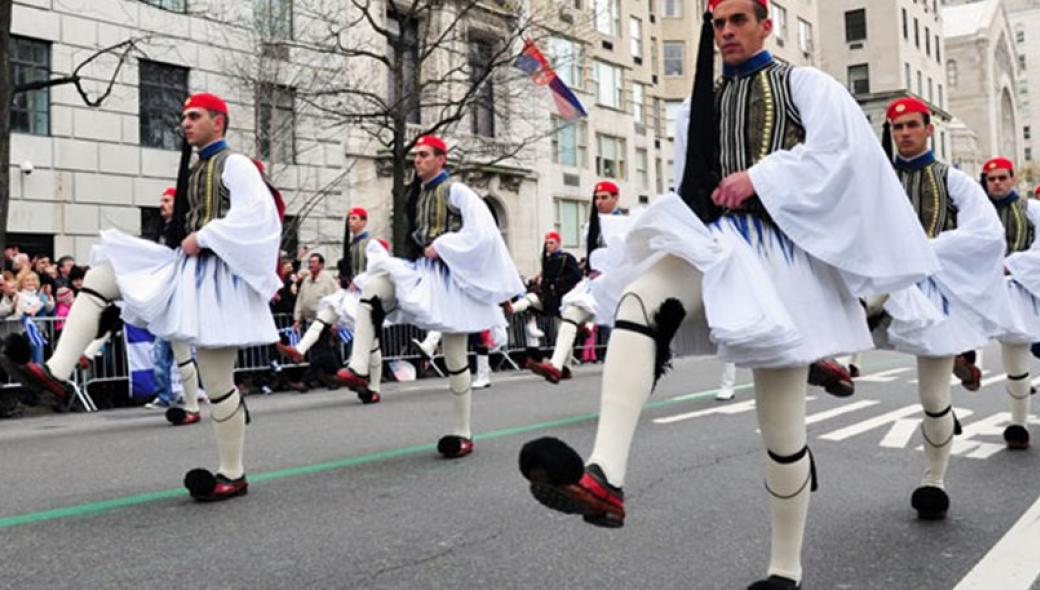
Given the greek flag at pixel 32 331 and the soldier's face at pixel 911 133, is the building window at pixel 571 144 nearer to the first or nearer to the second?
the greek flag at pixel 32 331

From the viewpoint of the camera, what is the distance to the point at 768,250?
322 cm

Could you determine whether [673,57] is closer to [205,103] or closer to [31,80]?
[31,80]

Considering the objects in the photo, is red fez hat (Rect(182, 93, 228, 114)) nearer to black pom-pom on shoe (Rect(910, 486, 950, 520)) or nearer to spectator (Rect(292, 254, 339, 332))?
black pom-pom on shoe (Rect(910, 486, 950, 520))

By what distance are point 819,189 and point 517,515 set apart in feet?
7.96

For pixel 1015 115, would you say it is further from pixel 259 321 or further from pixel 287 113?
pixel 259 321

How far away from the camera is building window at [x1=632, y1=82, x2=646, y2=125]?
42.6 meters

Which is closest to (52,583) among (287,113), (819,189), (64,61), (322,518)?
(322,518)

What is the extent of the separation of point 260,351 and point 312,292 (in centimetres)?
124

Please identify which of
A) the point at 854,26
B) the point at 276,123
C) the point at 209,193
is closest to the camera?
the point at 209,193

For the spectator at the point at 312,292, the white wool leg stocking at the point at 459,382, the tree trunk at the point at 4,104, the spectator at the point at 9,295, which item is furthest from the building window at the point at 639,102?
the white wool leg stocking at the point at 459,382

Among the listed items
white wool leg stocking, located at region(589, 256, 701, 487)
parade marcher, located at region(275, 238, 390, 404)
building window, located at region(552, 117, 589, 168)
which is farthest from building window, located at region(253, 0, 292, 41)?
white wool leg stocking, located at region(589, 256, 701, 487)

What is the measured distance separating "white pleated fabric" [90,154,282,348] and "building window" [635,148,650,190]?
3743 cm

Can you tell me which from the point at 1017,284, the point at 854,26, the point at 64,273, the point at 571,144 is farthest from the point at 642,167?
the point at 1017,284

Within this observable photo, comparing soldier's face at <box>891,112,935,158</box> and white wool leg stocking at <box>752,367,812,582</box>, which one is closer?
white wool leg stocking at <box>752,367,812,582</box>
